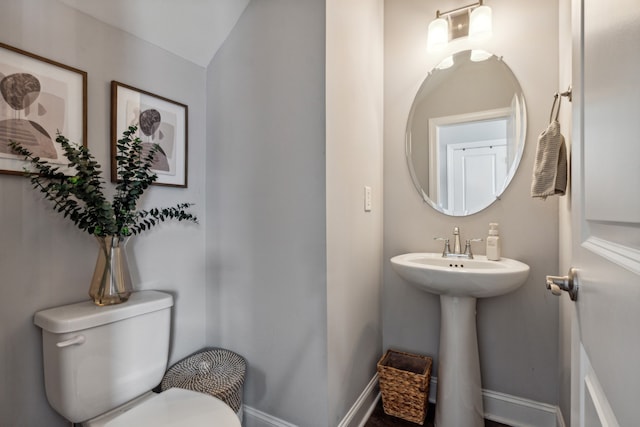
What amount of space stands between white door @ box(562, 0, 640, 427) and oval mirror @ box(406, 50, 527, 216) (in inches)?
41.6

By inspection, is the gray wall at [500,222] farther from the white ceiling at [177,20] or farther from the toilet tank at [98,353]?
the toilet tank at [98,353]

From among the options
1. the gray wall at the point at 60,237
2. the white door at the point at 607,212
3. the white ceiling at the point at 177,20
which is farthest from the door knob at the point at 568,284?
the white ceiling at the point at 177,20

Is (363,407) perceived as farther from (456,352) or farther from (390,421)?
(456,352)

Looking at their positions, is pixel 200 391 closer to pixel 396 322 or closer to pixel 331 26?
pixel 396 322

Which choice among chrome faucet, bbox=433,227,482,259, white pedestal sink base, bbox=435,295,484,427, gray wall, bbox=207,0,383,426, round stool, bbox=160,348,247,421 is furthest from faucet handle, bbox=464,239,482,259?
round stool, bbox=160,348,247,421

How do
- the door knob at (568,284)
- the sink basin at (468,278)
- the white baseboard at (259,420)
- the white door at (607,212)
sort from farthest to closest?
the white baseboard at (259,420) < the sink basin at (468,278) < the door knob at (568,284) < the white door at (607,212)

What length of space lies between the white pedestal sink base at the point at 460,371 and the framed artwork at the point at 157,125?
1455mm

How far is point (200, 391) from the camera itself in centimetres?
116

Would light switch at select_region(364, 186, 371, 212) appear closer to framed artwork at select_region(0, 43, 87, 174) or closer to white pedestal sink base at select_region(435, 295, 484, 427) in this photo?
A: white pedestal sink base at select_region(435, 295, 484, 427)

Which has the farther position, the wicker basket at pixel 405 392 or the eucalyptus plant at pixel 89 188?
the wicker basket at pixel 405 392

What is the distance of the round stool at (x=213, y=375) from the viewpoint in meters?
1.18

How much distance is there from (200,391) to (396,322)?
1139 mm

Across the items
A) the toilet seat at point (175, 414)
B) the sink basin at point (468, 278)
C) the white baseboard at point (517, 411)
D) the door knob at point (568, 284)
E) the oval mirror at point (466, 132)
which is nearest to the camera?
the door knob at point (568, 284)

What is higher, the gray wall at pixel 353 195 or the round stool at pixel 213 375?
the gray wall at pixel 353 195
